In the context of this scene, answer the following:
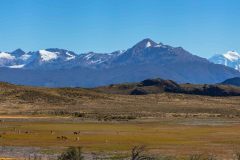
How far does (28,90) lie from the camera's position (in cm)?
19038

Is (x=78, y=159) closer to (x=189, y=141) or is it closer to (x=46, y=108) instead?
(x=189, y=141)

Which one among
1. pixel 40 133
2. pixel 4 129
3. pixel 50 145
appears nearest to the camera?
pixel 50 145

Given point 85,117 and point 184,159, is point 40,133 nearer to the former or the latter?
point 184,159

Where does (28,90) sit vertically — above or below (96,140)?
above

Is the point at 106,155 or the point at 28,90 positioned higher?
the point at 28,90

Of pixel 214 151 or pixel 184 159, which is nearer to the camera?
pixel 184 159

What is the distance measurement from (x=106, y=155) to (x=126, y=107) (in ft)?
372

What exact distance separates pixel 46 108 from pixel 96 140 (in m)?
90.9

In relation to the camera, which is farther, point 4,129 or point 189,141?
point 4,129

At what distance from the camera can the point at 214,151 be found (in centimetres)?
6262

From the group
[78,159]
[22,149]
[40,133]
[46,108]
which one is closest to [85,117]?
[46,108]

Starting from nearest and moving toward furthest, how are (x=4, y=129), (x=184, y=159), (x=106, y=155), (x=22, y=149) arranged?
(x=184, y=159), (x=106, y=155), (x=22, y=149), (x=4, y=129)

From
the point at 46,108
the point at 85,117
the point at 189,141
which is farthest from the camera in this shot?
the point at 46,108

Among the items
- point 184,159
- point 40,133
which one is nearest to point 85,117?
point 40,133
